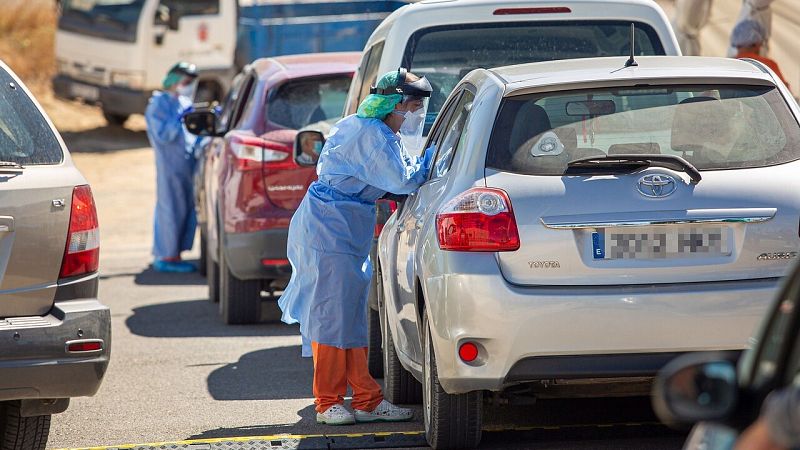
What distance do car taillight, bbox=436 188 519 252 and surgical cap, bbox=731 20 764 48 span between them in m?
5.19

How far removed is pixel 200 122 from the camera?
11547mm

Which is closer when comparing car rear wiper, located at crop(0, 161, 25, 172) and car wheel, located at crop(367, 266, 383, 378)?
car rear wiper, located at crop(0, 161, 25, 172)

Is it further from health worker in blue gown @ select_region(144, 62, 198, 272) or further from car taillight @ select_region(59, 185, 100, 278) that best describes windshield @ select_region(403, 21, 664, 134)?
health worker in blue gown @ select_region(144, 62, 198, 272)

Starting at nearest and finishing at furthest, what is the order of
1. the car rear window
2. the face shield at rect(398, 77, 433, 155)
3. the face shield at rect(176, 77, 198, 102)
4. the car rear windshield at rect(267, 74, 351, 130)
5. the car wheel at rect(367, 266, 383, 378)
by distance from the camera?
the car rear window → the face shield at rect(398, 77, 433, 155) → the car wheel at rect(367, 266, 383, 378) → the car rear windshield at rect(267, 74, 351, 130) → the face shield at rect(176, 77, 198, 102)

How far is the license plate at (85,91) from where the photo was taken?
78.7 ft

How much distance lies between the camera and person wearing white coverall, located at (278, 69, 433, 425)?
6.52m

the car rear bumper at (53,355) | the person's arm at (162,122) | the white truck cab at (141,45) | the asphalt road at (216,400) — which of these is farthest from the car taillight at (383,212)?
the white truck cab at (141,45)

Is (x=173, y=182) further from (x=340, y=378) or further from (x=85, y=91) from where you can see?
(x=85, y=91)

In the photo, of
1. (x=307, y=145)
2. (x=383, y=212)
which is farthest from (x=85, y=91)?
(x=383, y=212)

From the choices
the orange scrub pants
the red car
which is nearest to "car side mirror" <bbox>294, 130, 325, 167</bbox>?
the orange scrub pants

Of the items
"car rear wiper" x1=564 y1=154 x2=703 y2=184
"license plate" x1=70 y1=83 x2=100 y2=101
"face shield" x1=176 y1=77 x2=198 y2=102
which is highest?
"car rear wiper" x1=564 y1=154 x2=703 y2=184

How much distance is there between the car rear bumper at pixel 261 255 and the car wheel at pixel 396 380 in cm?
267

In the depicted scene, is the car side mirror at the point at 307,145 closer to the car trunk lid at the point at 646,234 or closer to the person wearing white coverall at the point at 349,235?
the person wearing white coverall at the point at 349,235

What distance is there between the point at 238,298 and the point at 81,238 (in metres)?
4.71
